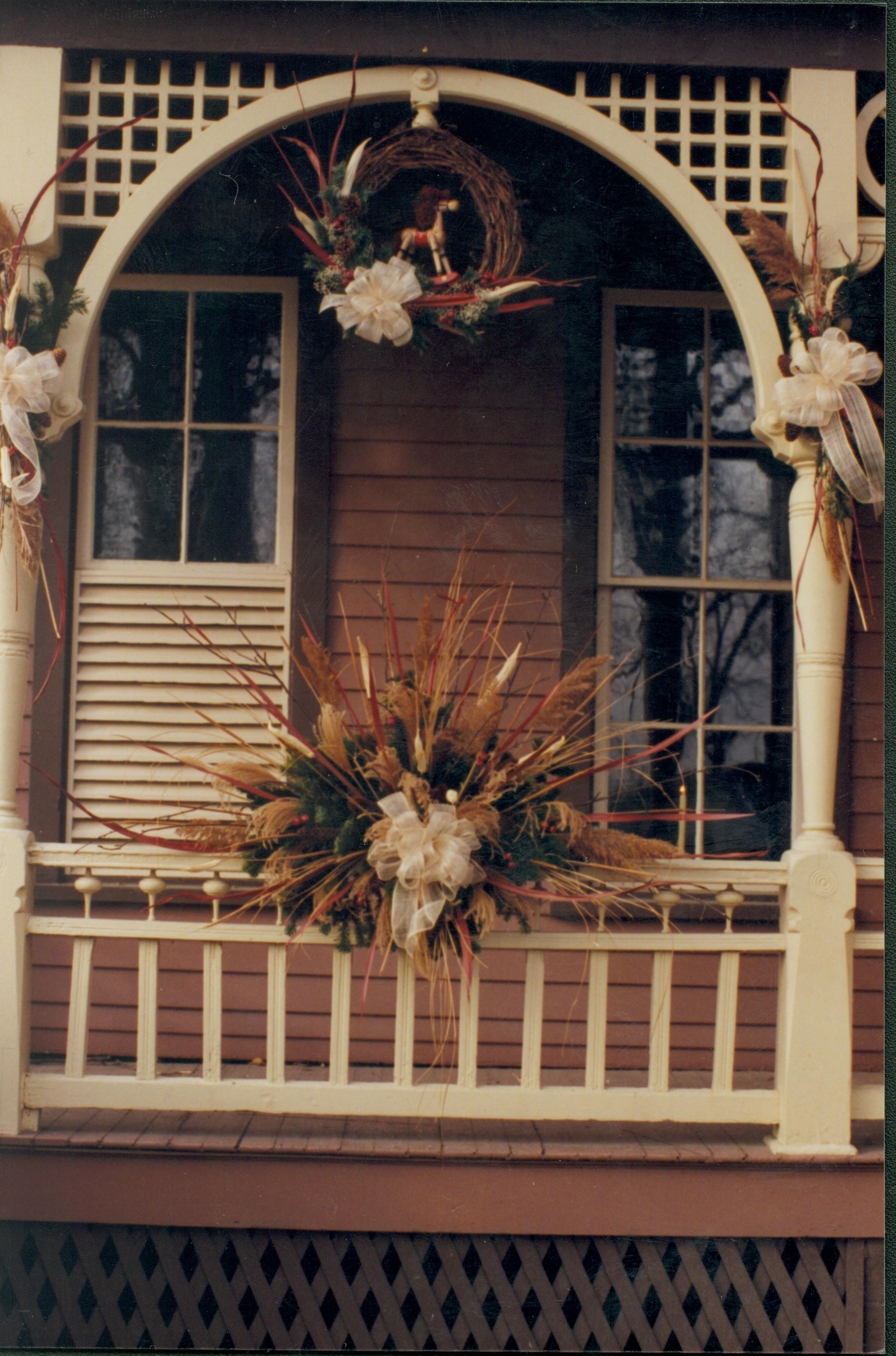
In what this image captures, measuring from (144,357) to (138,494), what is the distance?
51 cm

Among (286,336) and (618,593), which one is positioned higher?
(286,336)

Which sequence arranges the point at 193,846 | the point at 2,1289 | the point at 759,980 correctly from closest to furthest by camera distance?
the point at 193,846 → the point at 2,1289 → the point at 759,980

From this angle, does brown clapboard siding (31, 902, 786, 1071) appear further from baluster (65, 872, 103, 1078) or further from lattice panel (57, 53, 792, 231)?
lattice panel (57, 53, 792, 231)

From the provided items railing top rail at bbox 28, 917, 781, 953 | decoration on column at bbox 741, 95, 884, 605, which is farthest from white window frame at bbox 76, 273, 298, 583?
decoration on column at bbox 741, 95, 884, 605

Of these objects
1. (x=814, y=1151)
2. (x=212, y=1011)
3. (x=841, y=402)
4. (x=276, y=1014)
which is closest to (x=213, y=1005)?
(x=212, y=1011)

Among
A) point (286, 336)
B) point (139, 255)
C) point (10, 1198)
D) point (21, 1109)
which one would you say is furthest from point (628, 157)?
point (10, 1198)

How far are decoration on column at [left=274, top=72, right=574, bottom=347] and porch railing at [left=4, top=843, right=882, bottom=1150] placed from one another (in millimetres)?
1606

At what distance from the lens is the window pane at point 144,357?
3.54 meters

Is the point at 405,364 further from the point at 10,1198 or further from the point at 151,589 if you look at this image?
the point at 10,1198

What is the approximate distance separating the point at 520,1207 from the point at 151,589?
2309 mm

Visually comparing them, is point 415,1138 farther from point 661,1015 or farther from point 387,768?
point 387,768

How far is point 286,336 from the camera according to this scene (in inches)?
138

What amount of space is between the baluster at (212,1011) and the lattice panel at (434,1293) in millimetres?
441

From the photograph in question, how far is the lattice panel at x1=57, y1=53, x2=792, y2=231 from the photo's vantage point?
2.67m
